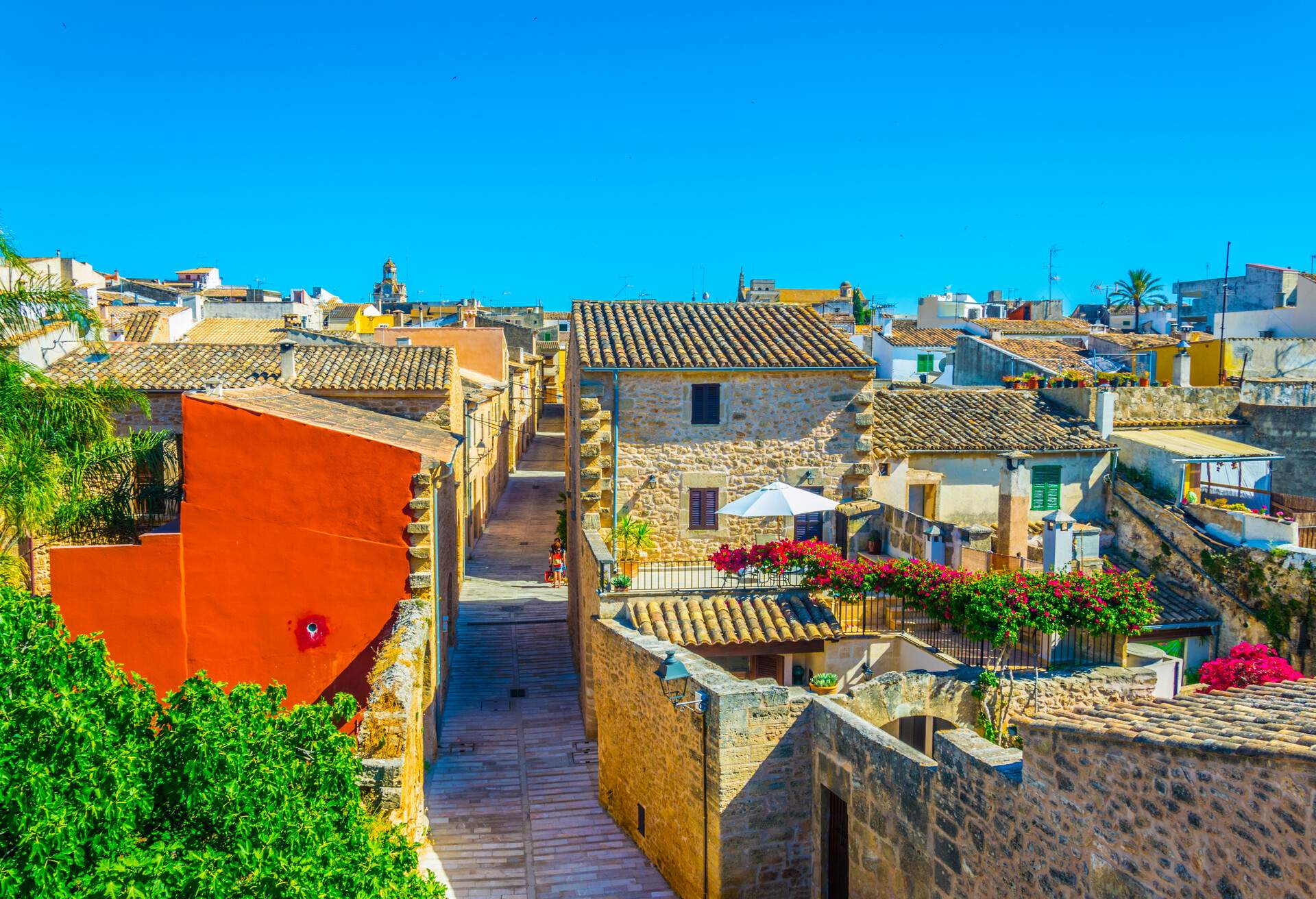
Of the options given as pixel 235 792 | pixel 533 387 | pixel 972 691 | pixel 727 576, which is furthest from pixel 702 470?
pixel 533 387

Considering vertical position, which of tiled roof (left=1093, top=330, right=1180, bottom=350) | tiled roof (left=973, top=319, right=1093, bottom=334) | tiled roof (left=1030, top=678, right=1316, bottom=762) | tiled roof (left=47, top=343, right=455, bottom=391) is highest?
tiled roof (left=973, top=319, right=1093, bottom=334)

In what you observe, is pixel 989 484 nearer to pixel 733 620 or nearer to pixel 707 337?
pixel 707 337

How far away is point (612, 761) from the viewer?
1603cm

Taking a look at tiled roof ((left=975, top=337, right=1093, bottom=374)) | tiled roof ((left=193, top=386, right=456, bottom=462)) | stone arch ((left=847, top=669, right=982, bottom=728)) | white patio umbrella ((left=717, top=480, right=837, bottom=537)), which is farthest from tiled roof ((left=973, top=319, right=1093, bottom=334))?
stone arch ((left=847, top=669, right=982, bottom=728))

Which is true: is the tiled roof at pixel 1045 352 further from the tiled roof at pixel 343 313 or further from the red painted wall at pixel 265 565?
the tiled roof at pixel 343 313

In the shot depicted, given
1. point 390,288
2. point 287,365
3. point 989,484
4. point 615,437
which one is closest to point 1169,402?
point 989,484

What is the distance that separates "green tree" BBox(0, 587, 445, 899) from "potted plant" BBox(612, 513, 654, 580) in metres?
10.8

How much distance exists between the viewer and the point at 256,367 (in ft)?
A: 81.4

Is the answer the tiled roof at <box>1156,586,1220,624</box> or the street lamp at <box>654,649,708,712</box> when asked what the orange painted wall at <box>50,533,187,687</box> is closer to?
the street lamp at <box>654,649,708,712</box>

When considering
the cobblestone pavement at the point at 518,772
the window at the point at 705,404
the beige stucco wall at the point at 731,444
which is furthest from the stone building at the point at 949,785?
the window at the point at 705,404

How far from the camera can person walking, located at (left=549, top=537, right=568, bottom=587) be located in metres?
27.2

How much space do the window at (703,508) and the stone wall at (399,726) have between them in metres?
6.81

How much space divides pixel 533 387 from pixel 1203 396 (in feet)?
130

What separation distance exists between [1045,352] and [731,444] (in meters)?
24.3
